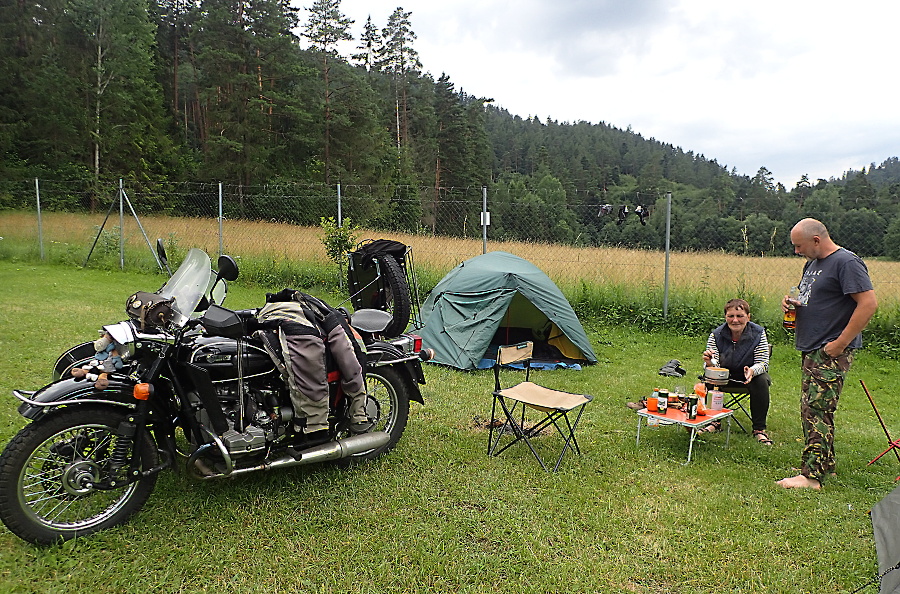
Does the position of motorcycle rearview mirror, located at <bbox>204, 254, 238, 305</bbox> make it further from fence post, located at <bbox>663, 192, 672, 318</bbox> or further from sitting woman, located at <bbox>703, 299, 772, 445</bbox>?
fence post, located at <bbox>663, 192, 672, 318</bbox>

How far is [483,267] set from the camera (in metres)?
7.17

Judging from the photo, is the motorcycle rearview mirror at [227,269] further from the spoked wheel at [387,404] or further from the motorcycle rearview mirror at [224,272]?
the spoked wheel at [387,404]

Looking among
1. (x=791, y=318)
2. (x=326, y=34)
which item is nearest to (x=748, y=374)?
(x=791, y=318)

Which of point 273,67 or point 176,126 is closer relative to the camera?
point 273,67

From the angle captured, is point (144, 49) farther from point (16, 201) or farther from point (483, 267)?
point (483, 267)

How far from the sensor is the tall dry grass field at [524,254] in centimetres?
848

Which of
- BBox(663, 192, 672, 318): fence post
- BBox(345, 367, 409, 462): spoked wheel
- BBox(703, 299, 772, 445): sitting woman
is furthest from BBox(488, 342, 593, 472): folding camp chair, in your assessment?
BBox(663, 192, 672, 318): fence post

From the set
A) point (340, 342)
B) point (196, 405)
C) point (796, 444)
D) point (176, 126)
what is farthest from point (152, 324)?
point (176, 126)

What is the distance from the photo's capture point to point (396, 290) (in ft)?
21.7

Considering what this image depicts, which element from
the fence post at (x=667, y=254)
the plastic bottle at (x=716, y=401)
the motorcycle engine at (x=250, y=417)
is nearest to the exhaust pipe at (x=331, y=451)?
the motorcycle engine at (x=250, y=417)

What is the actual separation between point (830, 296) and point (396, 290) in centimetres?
412

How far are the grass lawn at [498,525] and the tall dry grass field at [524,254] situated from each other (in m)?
3.75

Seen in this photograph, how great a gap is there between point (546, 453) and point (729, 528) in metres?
1.37

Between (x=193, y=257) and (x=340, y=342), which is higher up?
(x=193, y=257)
